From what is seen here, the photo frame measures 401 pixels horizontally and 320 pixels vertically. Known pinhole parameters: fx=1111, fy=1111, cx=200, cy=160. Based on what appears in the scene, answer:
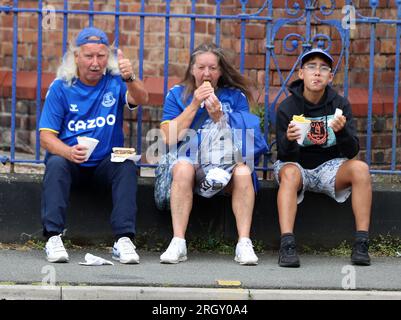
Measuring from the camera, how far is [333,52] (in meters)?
8.84

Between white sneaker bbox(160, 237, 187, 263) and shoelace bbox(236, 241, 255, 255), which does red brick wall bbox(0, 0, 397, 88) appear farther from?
white sneaker bbox(160, 237, 187, 263)

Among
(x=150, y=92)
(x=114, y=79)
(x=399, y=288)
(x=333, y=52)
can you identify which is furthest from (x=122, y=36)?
(x=399, y=288)

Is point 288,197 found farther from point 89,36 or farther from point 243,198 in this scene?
point 89,36

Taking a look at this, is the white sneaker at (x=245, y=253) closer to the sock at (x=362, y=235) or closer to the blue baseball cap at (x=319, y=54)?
the sock at (x=362, y=235)

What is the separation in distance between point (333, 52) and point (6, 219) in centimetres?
308

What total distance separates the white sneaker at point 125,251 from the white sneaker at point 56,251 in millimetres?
317

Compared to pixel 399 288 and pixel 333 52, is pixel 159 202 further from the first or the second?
pixel 333 52

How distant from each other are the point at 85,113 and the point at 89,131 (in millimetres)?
116

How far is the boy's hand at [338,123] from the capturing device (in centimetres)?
673

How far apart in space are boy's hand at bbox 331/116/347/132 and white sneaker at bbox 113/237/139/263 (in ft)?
4.68

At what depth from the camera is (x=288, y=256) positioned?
6758mm

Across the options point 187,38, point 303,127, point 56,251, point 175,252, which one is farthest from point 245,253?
point 187,38

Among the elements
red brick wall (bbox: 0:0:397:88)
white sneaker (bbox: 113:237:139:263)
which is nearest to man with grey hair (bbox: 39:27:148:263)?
white sneaker (bbox: 113:237:139:263)

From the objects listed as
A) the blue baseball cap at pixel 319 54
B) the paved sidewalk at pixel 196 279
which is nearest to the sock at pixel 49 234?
the paved sidewalk at pixel 196 279
